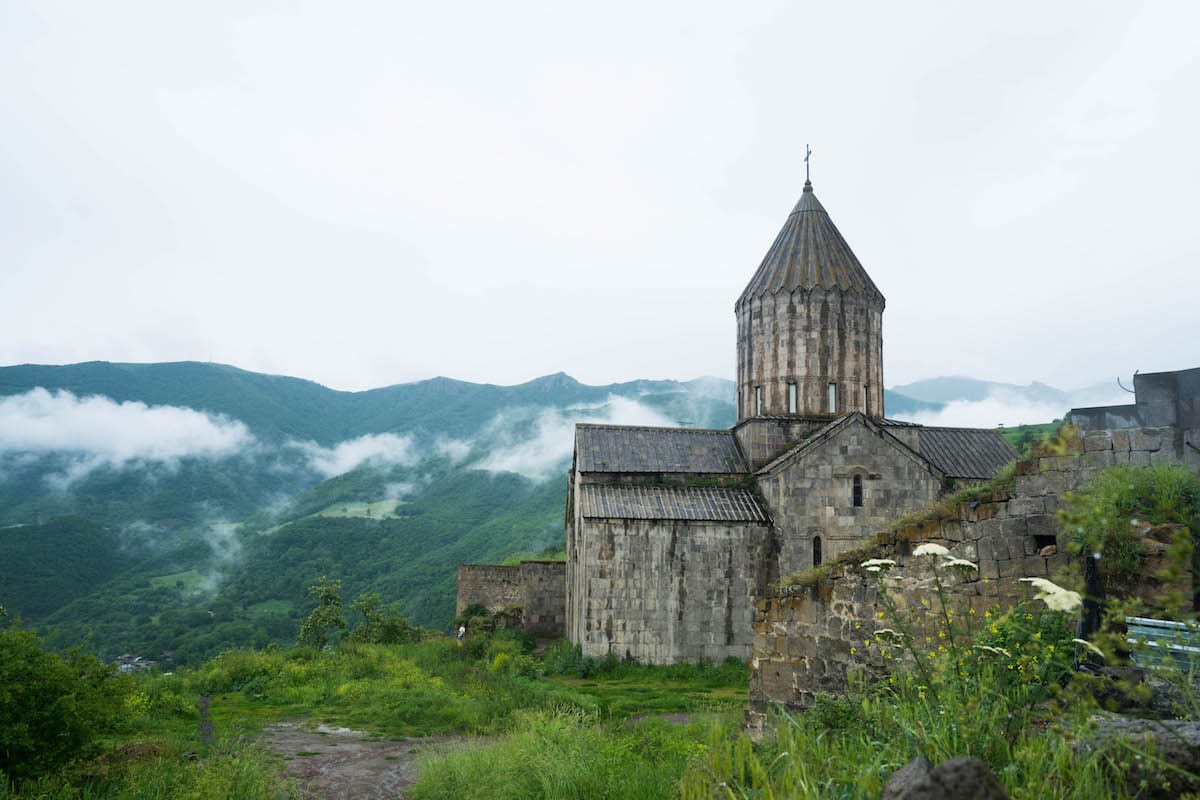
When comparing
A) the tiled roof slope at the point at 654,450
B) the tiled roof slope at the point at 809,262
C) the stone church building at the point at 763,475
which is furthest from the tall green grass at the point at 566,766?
the tiled roof slope at the point at 809,262

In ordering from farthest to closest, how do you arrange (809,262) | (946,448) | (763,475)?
(946,448) < (809,262) < (763,475)

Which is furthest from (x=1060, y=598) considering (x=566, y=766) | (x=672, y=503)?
(x=672, y=503)

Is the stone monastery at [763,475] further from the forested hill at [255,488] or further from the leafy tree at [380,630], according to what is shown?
the forested hill at [255,488]

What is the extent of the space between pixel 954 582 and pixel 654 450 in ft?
37.2

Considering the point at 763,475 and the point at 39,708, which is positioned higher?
the point at 763,475

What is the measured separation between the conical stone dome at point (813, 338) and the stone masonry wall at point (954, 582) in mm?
10681

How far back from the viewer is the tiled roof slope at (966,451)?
17.7 metres

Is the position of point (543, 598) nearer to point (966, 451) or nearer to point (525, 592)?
point (525, 592)

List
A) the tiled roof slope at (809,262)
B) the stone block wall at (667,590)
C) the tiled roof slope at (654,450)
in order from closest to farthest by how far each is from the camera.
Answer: the stone block wall at (667,590)
the tiled roof slope at (654,450)
the tiled roof slope at (809,262)

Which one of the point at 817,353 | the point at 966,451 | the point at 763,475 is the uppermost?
the point at 817,353

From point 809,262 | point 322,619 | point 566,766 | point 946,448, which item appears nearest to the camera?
point 566,766

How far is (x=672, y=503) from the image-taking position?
15.6 meters

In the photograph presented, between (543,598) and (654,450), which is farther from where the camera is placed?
(543,598)

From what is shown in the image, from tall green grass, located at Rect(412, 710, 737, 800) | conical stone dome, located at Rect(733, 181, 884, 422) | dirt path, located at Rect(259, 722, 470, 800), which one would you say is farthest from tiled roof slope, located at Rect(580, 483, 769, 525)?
tall green grass, located at Rect(412, 710, 737, 800)
